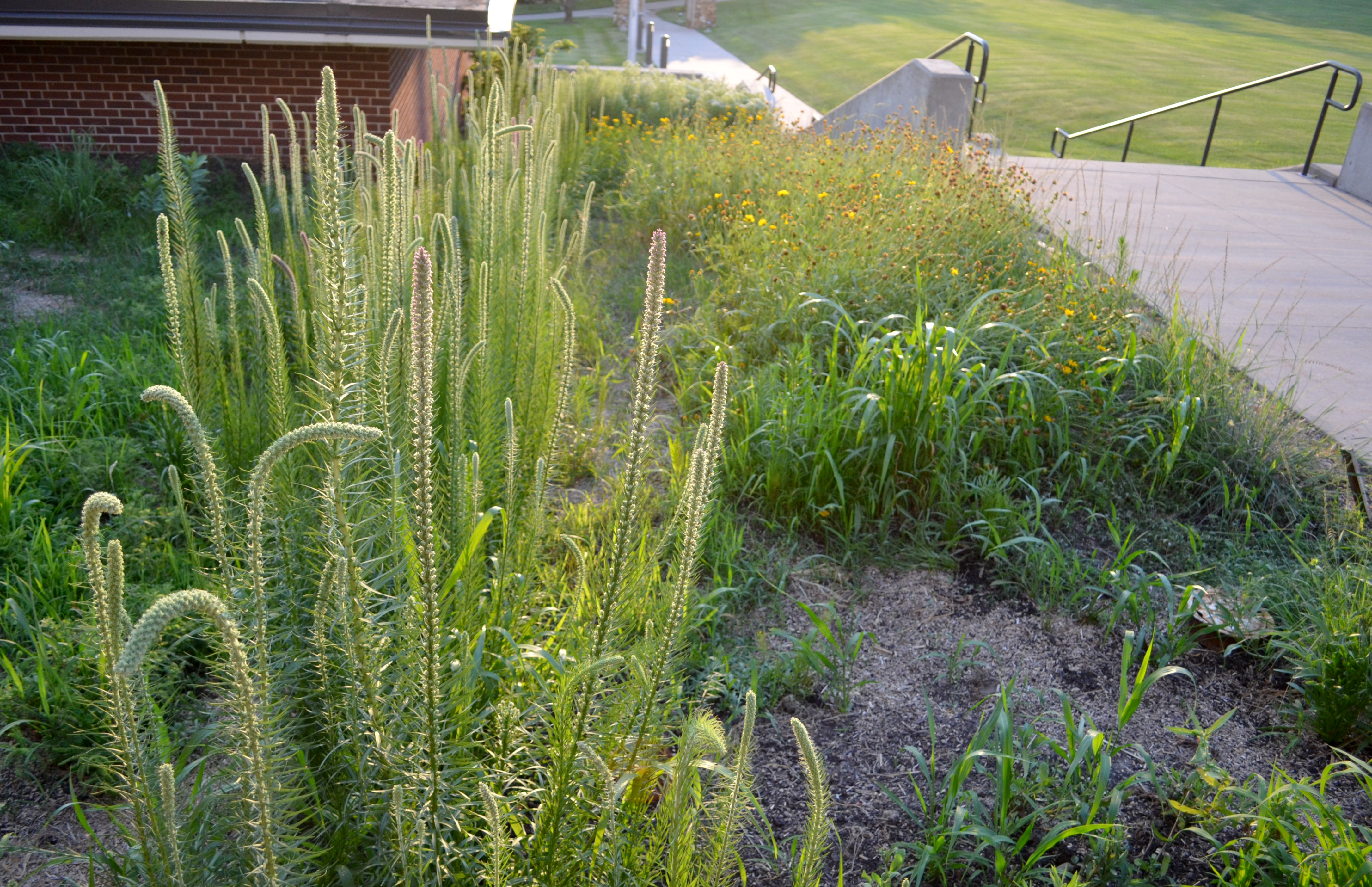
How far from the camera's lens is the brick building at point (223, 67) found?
7.94 m

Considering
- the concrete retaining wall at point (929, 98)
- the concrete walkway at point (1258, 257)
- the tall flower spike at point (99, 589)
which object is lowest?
the concrete walkway at point (1258, 257)

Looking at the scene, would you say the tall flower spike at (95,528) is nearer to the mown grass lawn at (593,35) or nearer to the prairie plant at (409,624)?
the prairie plant at (409,624)

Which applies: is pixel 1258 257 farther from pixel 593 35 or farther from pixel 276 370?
pixel 593 35

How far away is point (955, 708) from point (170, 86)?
30.3ft

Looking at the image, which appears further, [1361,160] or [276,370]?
[1361,160]

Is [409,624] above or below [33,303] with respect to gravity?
above

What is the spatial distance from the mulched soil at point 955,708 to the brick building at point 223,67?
6431mm

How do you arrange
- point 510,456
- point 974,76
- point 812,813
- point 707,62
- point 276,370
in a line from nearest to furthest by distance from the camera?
point 812,813, point 510,456, point 276,370, point 974,76, point 707,62

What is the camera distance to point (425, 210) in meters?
4.80

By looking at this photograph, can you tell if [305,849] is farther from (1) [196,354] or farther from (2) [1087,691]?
(2) [1087,691]

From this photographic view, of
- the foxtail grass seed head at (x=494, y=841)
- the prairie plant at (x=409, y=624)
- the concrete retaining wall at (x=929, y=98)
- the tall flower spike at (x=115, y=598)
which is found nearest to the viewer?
the tall flower spike at (x=115, y=598)

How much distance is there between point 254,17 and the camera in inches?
313

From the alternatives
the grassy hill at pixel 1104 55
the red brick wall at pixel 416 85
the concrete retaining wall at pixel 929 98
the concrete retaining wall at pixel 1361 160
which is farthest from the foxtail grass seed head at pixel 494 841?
the concrete retaining wall at pixel 1361 160

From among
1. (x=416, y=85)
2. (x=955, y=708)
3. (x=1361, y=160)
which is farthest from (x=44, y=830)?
(x=1361, y=160)
